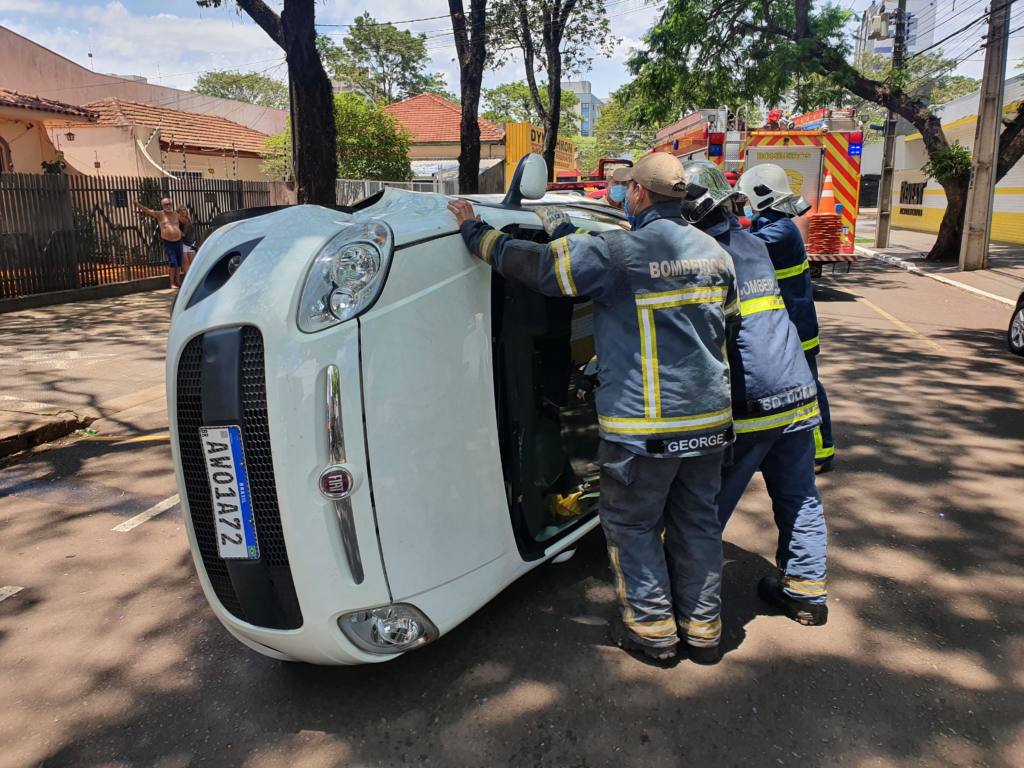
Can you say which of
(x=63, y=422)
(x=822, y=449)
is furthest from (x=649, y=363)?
(x=63, y=422)

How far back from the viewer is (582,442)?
3727mm

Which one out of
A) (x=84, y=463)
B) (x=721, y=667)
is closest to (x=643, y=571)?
(x=721, y=667)

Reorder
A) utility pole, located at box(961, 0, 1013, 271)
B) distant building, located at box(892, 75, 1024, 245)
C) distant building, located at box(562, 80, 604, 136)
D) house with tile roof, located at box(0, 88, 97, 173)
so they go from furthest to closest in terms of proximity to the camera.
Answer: distant building, located at box(562, 80, 604, 136) < distant building, located at box(892, 75, 1024, 245) < house with tile roof, located at box(0, 88, 97, 173) < utility pole, located at box(961, 0, 1013, 271)

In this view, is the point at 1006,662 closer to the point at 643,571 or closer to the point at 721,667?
the point at 721,667

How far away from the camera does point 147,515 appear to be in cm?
445

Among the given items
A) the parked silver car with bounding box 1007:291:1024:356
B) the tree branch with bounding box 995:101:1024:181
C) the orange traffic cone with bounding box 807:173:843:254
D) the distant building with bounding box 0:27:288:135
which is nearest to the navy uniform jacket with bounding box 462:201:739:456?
the parked silver car with bounding box 1007:291:1024:356

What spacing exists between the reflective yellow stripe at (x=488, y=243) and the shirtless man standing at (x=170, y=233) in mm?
12544

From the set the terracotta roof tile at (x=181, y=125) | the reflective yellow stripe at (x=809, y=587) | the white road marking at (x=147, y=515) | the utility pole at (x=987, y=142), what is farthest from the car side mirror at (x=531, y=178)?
the terracotta roof tile at (x=181, y=125)

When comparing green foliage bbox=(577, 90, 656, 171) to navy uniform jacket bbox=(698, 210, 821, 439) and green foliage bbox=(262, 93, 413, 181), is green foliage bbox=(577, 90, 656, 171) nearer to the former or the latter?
green foliage bbox=(262, 93, 413, 181)

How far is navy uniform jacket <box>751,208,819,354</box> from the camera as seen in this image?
352 centimetres

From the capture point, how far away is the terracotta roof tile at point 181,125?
74.1ft

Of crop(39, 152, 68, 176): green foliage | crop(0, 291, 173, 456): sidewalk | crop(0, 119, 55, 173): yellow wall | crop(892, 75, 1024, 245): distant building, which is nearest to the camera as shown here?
crop(0, 291, 173, 456): sidewalk

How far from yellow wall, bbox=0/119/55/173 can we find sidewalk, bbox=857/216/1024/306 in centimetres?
1959

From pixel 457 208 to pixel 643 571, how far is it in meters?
1.47
